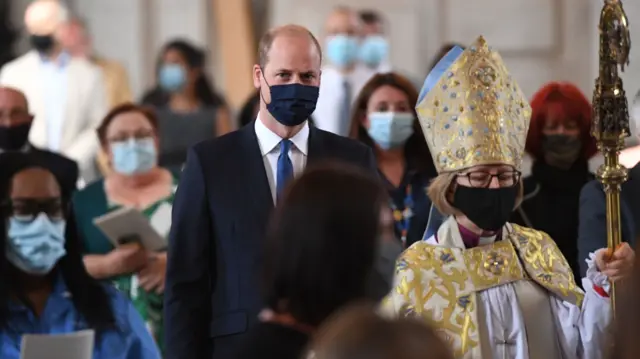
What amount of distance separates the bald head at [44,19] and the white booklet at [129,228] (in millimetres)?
3430

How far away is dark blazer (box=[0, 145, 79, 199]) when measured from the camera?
596 centimetres

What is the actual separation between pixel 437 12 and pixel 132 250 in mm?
5461

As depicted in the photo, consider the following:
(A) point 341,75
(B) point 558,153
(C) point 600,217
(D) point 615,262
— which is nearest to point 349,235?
(D) point 615,262

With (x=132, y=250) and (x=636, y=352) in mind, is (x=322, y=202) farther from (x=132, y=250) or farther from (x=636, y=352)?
(x=132, y=250)

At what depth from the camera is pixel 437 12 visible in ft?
38.2

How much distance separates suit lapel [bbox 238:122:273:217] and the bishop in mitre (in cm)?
49

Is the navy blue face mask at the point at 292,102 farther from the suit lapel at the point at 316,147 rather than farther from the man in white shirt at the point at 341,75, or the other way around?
the man in white shirt at the point at 341,75

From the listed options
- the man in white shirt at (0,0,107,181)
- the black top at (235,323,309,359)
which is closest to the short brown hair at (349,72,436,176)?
the man in white shirt at (0,0,107,181)

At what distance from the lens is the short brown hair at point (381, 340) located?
2.66m

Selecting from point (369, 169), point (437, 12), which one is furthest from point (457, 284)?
point (437, 12)

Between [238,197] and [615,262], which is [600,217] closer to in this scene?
[615,262]

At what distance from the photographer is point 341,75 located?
920 centimetres

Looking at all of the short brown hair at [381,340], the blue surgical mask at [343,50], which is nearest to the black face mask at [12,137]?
the blue surgical mask at [343,50]

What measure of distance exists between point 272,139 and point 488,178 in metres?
0.70
